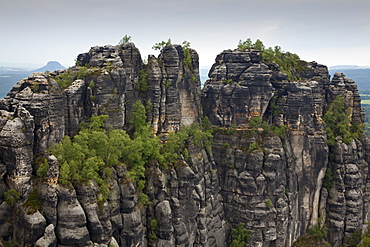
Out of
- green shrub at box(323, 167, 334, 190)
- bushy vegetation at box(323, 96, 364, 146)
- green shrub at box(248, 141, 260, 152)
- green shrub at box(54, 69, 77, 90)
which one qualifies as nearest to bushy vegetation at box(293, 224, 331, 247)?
green shrub at box(323, 167, 334, 190)

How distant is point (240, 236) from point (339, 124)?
32620 mm

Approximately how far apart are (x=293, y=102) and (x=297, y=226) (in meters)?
25.3

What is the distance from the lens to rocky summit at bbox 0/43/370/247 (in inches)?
1379

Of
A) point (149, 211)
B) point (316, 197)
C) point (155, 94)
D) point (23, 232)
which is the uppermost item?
point (155, 94)

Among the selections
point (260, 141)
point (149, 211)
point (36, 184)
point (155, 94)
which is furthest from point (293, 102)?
point (36, 184)

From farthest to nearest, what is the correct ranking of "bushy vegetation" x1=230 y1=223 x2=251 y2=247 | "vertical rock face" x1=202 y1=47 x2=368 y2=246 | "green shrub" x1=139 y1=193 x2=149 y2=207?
"vertical rock face" x1=202 y1=47 x2=368 y2=246
"bushy vegetation" x1=230 y1=223 x2=251 y2=247
"green shrub" x1=139 y1=193 x2=149 y2=207

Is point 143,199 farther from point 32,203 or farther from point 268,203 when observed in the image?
point 268,203

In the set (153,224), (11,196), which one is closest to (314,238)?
(153,224)

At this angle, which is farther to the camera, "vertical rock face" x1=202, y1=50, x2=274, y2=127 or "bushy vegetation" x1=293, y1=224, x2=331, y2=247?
"bushy vegetation" x1=293, y1=224, x2=331, y2=247

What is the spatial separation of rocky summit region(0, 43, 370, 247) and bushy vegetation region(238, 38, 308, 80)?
1014 mm

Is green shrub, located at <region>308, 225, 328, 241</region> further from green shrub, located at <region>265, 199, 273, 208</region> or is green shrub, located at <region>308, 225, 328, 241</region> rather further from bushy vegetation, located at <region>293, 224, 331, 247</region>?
green shrub, located at <region>265, 199, 273, 208</region>

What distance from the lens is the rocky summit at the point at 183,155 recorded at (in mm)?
35031

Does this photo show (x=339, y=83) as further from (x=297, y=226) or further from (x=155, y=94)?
(x=155, y=94)

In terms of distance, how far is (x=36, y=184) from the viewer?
3541 cm
